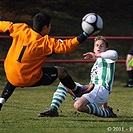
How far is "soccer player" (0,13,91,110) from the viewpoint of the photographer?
860 centimetres

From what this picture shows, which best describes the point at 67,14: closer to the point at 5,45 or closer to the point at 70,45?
the point at 5,45

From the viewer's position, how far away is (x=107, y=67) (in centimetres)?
929

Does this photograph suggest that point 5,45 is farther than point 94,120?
Yes

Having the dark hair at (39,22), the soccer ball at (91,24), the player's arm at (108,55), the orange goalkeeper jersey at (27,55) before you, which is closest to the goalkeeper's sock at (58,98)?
the orange goalkeeper jersey at (27,55)

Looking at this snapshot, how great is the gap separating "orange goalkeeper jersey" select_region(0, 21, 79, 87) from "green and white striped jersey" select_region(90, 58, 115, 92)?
0.90 metres

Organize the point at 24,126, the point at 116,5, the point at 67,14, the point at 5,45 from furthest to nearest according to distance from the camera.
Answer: the point at 116,5 → the point at 67,14 → the point at 5,45 → the point at 24,126

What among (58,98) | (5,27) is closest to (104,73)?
(58,98)

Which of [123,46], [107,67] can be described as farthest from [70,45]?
[123,46]

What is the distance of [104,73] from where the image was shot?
30.3ft

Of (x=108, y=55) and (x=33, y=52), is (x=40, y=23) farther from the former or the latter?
(x=108, y=55)

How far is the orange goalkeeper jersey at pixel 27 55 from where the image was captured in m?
8.66

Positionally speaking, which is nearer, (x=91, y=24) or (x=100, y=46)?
(x=91, y=24)

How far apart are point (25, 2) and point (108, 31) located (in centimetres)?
365

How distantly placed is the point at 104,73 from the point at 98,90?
0.92ft
